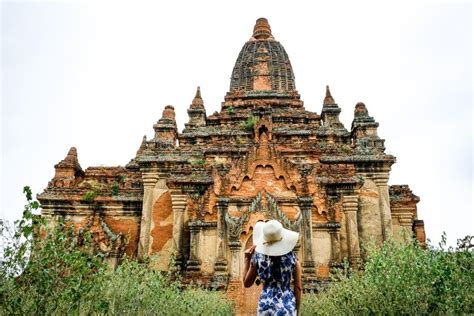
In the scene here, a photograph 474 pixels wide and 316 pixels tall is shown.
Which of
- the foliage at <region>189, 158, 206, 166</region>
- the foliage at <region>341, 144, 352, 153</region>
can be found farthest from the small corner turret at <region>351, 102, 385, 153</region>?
the foliage at <region>189, 158, 206, 166</region>

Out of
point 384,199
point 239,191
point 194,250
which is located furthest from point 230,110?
point 194,250

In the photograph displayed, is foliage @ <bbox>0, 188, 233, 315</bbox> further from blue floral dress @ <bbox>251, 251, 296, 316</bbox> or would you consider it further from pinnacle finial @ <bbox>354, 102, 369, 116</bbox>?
pinnacle finial @ <bbox>354, 102, 369, 116</bbox>

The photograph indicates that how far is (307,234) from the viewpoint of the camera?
15.4m

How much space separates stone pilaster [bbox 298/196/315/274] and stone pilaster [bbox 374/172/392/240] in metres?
4.81

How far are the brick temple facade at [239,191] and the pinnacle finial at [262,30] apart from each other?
616 centimetres

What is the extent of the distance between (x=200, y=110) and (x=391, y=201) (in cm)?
1155

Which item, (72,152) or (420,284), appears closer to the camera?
(420,284)

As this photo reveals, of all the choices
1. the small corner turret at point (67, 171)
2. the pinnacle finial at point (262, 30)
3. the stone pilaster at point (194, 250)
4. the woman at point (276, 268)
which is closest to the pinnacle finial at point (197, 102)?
the small corner turret at point (67, 171)

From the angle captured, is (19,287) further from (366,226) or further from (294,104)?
(294,104)

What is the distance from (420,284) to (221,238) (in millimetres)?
9531

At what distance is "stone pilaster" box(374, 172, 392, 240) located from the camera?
1873 centimetres

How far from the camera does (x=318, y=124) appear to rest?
23375 mm

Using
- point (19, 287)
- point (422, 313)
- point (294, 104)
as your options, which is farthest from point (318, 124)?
point (19, 287)

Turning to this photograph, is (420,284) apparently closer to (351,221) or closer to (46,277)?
(46,277)
